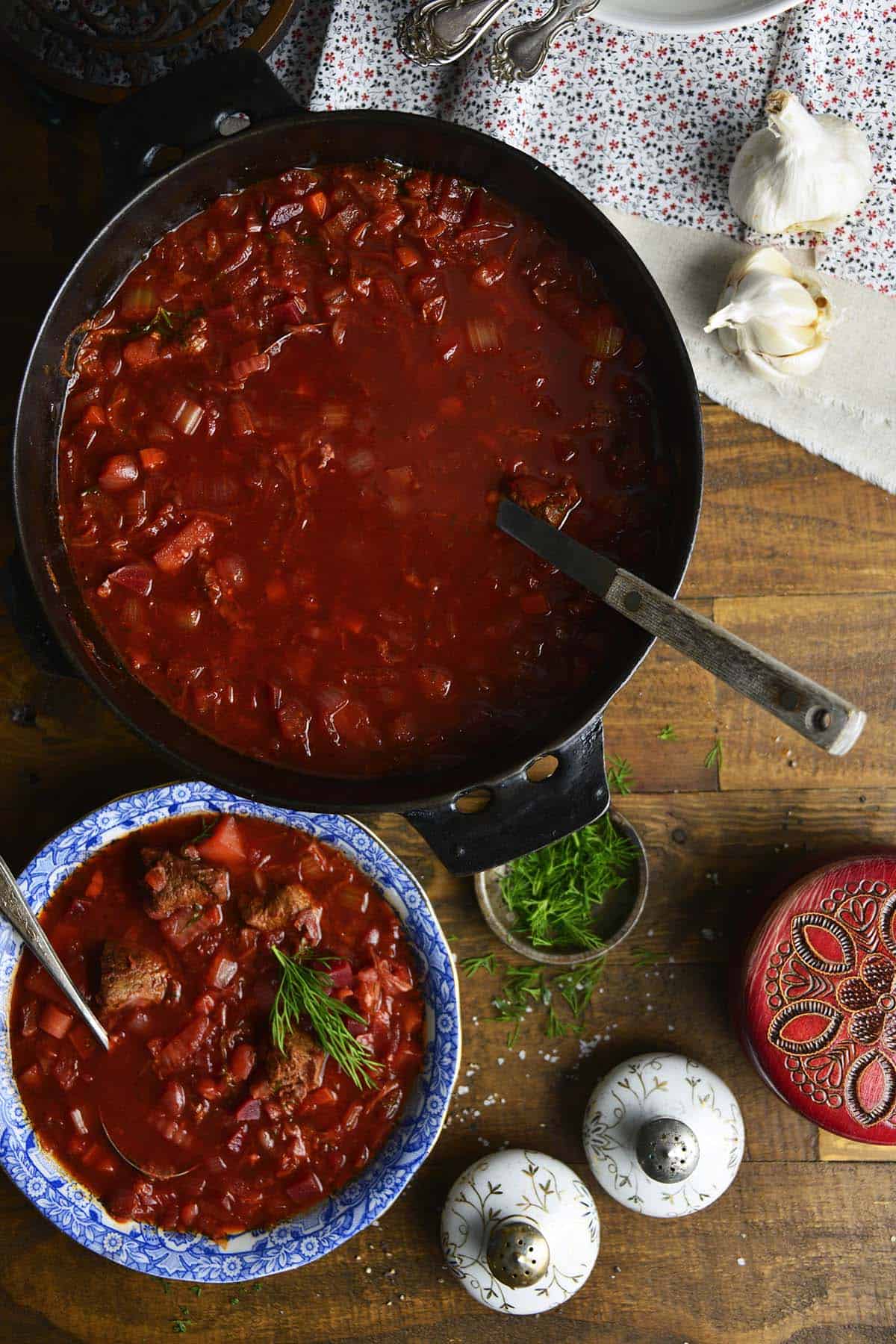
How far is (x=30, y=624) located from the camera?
2496mm

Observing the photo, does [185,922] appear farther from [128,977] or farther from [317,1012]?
[317,1012]

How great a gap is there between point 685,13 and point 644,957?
2.39 meters

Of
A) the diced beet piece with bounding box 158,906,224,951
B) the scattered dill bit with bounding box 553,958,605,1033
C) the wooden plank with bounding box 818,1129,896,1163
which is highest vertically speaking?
the diced beet piece with bounding box 158,906,224,951

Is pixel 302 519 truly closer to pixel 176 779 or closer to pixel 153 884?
pixel 176 779

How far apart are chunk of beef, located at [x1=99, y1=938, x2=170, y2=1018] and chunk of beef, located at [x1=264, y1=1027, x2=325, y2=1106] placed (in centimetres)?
34

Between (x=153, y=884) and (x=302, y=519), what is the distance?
1048mm

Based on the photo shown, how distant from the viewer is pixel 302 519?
2.39 metres

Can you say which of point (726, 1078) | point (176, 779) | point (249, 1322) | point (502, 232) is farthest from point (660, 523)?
point (249, 1322)

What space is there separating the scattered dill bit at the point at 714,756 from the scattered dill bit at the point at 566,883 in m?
0.31

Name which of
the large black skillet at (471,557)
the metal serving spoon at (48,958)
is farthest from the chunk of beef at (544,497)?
the metal serving spoon at (48,958)

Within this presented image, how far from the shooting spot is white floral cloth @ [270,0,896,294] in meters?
2.85

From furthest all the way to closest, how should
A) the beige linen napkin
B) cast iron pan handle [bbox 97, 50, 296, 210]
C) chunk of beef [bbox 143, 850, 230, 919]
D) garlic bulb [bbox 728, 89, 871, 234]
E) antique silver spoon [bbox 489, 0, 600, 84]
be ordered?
the beige linen napkin, chunk of beef [bbox 143, 850, 230, 919], garlic bulb [bbox 728, 89, 871, 234], antique silver spoon [bbox 489, 0, 600, 84], cast iron pan handle [bbox 97, 50, 296, 210]

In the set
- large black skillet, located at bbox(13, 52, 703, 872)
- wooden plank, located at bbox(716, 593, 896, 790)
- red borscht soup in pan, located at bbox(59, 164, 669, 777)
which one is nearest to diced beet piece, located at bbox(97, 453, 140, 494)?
red borscht soup in pan, located at bbox(59, 164, 669, 777)

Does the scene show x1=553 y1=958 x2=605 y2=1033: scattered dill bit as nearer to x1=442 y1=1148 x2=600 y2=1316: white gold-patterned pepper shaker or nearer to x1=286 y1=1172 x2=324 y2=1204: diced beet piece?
x1=442 y1=1148 x2=600 y2=1316: white gold-patterned pepper shaker
